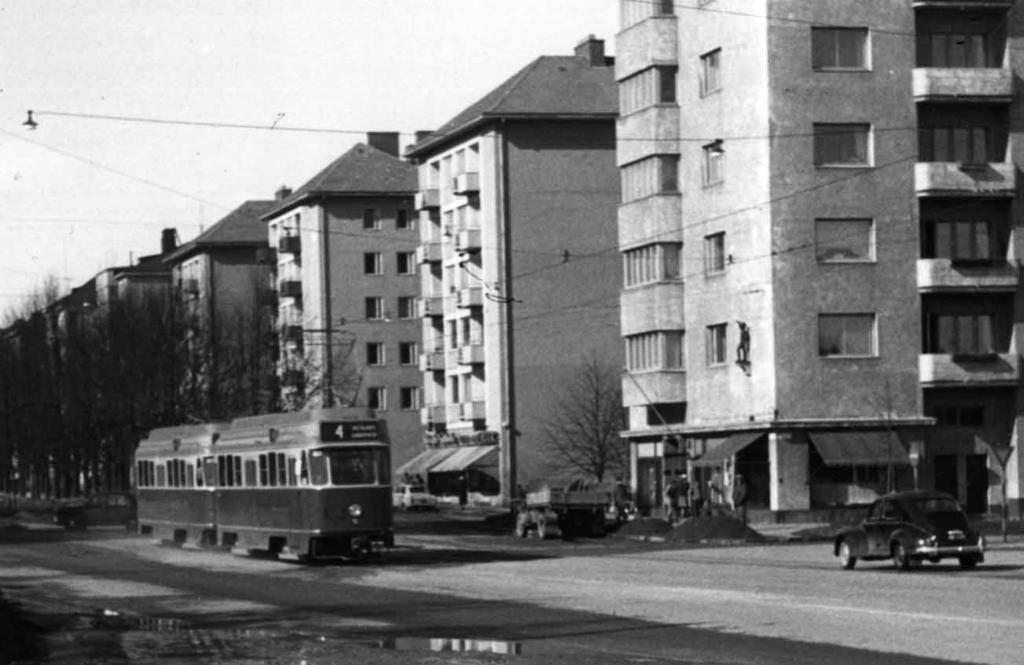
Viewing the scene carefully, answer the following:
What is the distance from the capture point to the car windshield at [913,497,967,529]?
120 ft

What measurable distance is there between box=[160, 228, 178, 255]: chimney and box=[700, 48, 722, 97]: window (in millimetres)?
112971

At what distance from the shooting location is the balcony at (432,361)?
104m

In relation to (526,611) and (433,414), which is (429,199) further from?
(526,611)

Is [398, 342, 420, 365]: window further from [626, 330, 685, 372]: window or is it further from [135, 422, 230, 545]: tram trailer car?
[135, 422, 230, 545]: tram trailer car

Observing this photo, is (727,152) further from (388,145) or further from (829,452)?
(388,145)

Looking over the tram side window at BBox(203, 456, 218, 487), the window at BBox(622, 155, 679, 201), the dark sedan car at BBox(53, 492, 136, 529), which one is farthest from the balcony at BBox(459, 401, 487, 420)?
the tram side window at BBox(203, 456, 218, 487)

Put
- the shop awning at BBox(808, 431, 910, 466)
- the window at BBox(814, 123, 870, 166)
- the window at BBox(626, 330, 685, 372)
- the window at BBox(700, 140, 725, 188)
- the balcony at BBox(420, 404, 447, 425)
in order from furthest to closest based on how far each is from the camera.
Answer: the balcony at BBox(420, 404, 447, 425)
the window at BBox(626, 330, 685, 372)
the window at BBox(700, 140, 725, 188)
the window at BBox(814, 123, 870, 166)
the shop awning at BBox(808, 431, 910, 466)

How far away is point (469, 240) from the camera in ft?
323

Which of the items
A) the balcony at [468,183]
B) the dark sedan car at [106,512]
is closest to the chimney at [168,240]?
the balcony at [468,183]

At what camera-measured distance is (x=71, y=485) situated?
11744cm

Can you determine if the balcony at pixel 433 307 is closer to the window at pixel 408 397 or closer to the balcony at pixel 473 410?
the balcony at pixel 473 410

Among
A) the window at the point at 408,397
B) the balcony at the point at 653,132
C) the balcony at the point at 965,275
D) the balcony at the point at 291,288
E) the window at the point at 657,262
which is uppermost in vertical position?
the balcony at the point at 653,132

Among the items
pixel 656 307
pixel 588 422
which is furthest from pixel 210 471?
pixel 588 422

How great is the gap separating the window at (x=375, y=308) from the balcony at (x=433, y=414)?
52.3 ft
